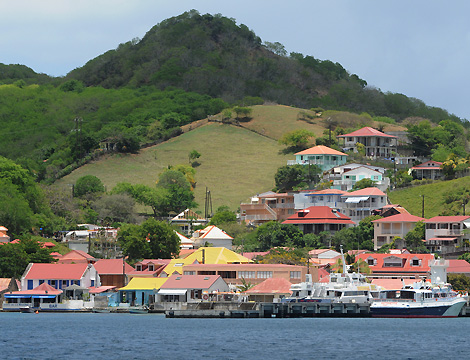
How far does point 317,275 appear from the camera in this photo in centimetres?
11206

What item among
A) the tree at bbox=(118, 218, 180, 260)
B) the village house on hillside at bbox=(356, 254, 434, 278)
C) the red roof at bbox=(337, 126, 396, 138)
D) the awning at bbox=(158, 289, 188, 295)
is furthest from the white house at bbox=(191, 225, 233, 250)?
the red roof at bbox=(337, 126, 396, 138)

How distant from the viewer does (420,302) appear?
9781cm

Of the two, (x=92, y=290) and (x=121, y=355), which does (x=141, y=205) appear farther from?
(x=121, y=355)

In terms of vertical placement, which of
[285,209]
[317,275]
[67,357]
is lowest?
[67,357]

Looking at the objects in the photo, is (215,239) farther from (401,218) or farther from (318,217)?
(401,218)

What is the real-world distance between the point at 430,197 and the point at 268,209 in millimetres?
22132

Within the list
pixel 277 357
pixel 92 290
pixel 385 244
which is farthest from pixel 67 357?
pixel 385 244

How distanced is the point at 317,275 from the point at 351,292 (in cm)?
1343

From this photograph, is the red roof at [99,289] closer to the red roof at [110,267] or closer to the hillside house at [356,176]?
Answer: the red roof at [110,267]

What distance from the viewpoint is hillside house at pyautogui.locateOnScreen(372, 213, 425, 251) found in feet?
423

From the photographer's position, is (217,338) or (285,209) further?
(285,209)

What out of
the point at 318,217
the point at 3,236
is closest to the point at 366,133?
the point at 318,217

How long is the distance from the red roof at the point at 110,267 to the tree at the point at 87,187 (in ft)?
135

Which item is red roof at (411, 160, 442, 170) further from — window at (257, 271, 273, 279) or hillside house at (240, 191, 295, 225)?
window at (257, 271, 273, 279)
